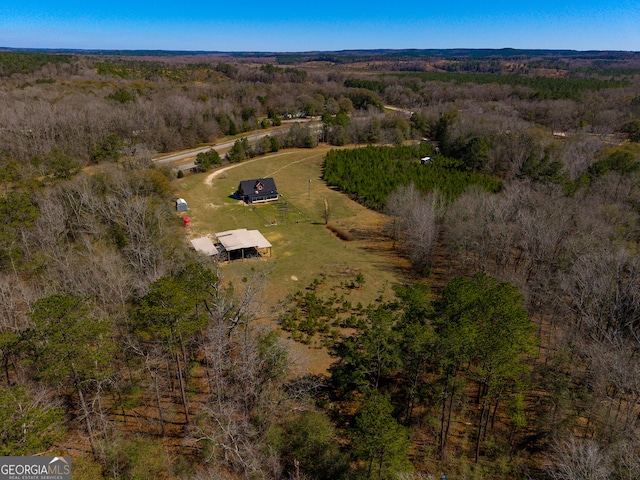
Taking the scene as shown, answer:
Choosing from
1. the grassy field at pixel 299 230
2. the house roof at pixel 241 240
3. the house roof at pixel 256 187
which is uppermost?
the house roof at pixel 256 187

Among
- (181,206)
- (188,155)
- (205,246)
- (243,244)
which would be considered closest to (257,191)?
(181,206)

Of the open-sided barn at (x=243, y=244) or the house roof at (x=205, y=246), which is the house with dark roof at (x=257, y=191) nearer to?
the open-sided barn at (x=243, y=244)

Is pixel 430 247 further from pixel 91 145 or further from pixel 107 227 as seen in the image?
pixel 91 145

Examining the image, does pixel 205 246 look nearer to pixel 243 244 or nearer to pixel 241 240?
pixel 241 240

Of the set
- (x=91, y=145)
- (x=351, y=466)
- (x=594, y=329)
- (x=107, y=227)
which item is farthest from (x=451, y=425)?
(x=91, y=145)

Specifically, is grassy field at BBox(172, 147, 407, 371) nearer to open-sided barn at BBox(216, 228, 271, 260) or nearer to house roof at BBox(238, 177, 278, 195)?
open-sided barn at BBox(216, 228, 271, 260)

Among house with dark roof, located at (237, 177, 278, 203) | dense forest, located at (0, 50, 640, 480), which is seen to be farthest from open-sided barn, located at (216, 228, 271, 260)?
house with dark roof, located at (237, 177, 278, 203)

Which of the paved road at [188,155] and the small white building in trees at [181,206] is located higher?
the paved road at [188,155]

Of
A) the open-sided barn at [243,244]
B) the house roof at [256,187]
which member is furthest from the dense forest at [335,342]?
the house roof at [256,187]
